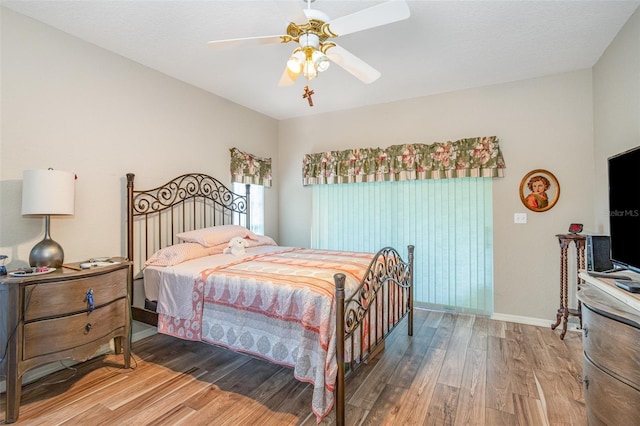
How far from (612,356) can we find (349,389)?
1488mm

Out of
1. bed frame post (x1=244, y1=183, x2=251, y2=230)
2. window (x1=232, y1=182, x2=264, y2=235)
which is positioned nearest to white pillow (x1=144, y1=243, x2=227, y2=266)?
bed frame post (x1=244, y1=183, x2=251, y2=230)

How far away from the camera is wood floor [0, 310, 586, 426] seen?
1882mm

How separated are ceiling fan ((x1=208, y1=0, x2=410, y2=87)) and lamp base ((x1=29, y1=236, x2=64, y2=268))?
179cm

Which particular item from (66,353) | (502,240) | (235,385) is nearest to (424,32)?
(502,240)

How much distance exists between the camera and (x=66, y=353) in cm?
203

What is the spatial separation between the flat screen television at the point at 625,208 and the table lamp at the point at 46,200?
3.61 m

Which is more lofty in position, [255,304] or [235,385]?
[255,304]

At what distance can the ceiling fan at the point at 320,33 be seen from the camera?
1675 millimetres

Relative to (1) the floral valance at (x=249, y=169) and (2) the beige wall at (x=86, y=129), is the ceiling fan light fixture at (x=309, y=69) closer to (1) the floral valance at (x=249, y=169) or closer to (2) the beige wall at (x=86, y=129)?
(2) the beige wall at (x=86, y=129)

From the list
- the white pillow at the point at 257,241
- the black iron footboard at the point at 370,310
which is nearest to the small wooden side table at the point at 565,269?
the black iron footboard at the point at 370,310

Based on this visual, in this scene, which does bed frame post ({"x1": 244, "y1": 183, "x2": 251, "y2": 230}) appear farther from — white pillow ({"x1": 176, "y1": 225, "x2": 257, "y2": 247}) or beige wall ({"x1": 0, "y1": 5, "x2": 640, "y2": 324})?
white pillow ({"x1": 176, "y1": 225, "x2": 257, "y2": 247})

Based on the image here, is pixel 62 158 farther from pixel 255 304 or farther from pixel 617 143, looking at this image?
pixel 617 143

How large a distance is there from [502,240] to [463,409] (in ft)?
7.21

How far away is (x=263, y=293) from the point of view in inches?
81.8
